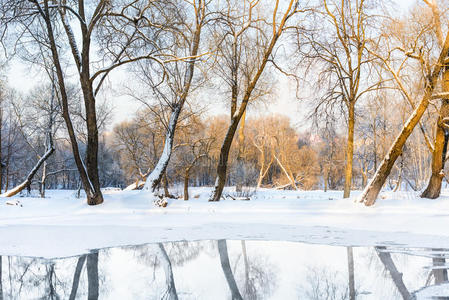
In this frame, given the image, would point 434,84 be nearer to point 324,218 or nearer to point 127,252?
point 324,218

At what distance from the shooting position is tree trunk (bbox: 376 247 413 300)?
3.94m

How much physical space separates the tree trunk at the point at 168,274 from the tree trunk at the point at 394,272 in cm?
237

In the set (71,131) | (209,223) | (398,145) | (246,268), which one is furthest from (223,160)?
(246,268)

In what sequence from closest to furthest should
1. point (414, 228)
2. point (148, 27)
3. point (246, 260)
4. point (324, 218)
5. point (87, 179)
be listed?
point (246, 260), point (414, 228), point (324, 218), point (87, 179), point (148, 27)

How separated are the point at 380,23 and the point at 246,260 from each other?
1151 cm

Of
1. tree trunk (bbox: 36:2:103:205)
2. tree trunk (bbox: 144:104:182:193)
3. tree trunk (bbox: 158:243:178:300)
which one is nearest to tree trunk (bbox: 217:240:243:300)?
tree trunk (bbox: 158:243:178:300)

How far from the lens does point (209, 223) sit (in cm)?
995

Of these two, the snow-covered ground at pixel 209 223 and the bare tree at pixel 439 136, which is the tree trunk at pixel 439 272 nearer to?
the snow-covered ground at pixel 209 223

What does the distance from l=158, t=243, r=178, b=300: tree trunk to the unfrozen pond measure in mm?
11

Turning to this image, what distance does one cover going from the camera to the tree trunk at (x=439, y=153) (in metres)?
12.9

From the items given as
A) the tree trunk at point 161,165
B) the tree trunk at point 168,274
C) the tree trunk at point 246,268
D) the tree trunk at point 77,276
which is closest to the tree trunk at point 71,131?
the tree trunk at point 161,165

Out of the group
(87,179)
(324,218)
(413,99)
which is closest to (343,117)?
(413,99)

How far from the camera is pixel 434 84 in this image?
38.9ft

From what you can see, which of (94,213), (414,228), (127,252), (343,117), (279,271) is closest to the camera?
(279,271)
